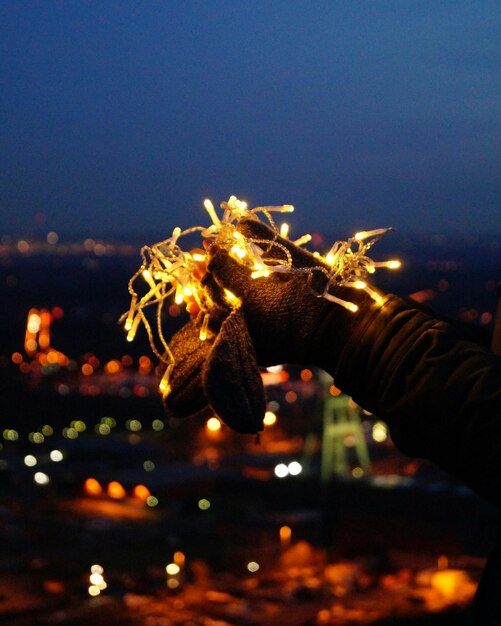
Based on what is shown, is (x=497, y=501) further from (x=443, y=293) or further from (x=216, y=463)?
(x=443, y=293)

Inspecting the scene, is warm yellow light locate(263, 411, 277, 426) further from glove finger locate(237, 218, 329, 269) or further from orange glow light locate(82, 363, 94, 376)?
orange glow light locate(82, 363, 94, 376)

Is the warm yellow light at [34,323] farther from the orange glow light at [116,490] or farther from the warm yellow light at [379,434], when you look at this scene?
the orange glow light at [116,490]

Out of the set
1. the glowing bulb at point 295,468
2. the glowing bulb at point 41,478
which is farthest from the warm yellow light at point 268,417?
the glowing bulb at point 41,478

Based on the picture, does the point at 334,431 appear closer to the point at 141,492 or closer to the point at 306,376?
the point at 141,492

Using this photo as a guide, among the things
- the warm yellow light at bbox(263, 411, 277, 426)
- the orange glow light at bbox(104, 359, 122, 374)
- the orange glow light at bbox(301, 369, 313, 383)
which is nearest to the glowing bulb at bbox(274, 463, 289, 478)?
the warm yellow light at bbox(263, 411, 277, 426)

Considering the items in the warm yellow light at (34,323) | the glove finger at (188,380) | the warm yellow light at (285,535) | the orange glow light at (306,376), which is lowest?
the glove finger at (188,380)

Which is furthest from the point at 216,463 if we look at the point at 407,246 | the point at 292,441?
the point at 407,246
